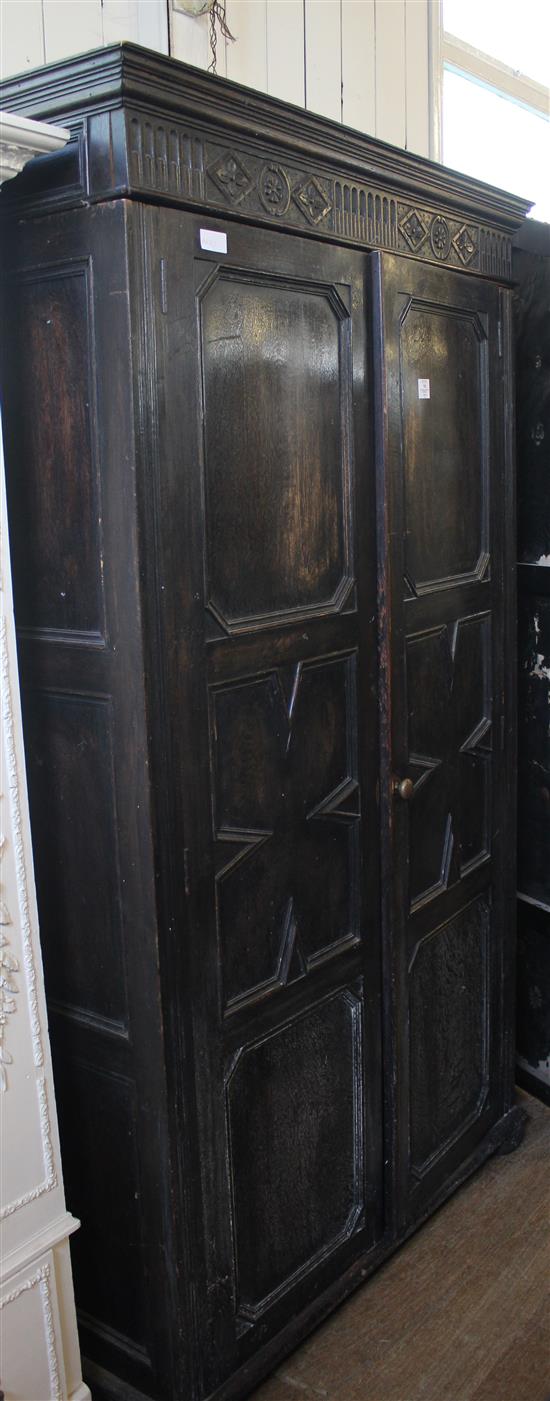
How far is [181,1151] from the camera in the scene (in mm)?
1723

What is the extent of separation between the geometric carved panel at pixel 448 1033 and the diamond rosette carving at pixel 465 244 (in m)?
1.33

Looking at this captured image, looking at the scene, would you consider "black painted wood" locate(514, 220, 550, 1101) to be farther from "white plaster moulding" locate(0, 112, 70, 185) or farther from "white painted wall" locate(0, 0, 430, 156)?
"white plaster moulding" locate(0, 112, 70, 185)

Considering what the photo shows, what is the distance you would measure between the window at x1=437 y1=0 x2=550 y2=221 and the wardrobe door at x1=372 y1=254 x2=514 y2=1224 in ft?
4.18

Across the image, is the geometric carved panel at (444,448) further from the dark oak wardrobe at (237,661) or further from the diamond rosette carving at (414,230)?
the diamond rosette carving at (414,230)

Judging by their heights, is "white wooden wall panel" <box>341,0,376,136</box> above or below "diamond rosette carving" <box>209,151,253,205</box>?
above

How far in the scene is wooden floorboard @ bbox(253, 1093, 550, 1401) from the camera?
2.02m

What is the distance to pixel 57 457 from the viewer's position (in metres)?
1.63

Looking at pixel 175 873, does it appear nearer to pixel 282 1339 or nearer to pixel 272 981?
pixel 272 981

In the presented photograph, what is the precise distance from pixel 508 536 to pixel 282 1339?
161 cm

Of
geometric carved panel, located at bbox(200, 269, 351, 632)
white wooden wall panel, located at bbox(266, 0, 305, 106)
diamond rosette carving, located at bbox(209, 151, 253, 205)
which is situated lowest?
geometric carved panel, located at bbox(200, 269, 351, 632)

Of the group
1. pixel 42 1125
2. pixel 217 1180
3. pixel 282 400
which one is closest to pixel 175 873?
pixel 42 1125

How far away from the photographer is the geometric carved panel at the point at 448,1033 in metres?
2.34

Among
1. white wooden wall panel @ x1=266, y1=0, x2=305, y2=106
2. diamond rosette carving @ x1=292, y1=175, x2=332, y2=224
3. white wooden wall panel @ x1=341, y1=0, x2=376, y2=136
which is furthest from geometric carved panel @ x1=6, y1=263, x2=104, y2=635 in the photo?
white wooden wall panel @ x1=341, y1=0, x2=376, y2=136

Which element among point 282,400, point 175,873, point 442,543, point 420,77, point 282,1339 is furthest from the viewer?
point 420,77
